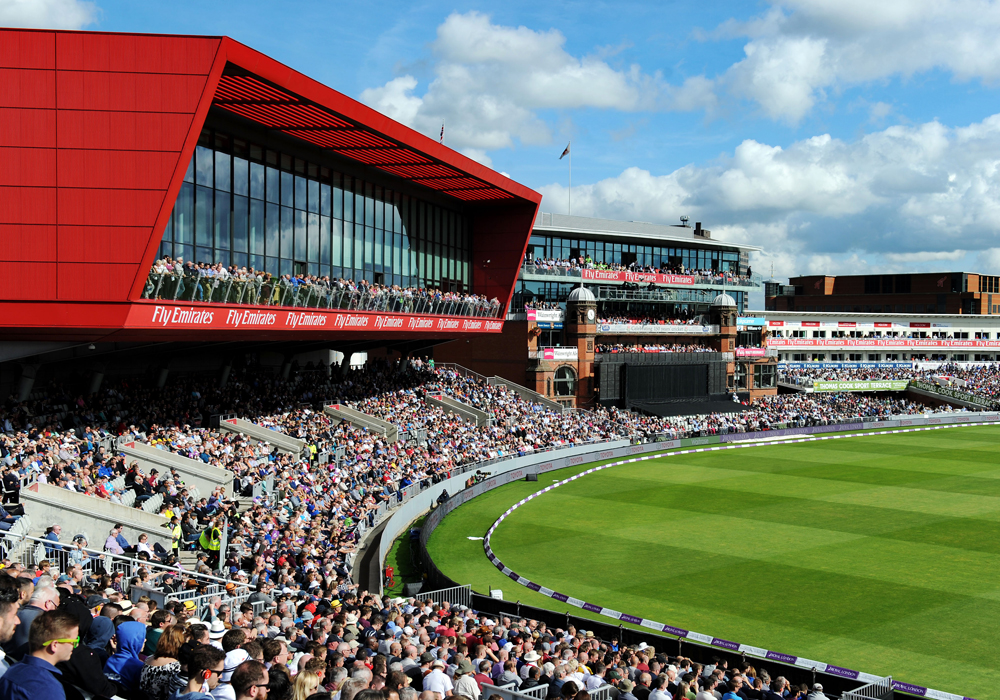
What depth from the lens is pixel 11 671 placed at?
5.47 metres

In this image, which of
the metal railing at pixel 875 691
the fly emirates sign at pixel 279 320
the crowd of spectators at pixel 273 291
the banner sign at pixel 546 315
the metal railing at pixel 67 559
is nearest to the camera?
the metal railing at pixel 875 691

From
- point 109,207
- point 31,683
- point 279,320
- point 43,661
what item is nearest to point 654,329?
point 279,320

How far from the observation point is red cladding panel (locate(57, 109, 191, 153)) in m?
24.8

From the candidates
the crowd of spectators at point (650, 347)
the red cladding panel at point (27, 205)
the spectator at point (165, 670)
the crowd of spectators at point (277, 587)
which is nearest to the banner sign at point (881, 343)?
the crowd of spectators at point (650, 347)

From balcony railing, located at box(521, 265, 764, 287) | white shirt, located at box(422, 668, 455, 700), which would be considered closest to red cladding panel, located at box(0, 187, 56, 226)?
white shirt, located at box(422, 668, 455, 700)

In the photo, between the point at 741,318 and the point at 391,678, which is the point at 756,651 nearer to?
the point at 391,678

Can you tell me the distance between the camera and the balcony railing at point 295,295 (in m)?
27.0

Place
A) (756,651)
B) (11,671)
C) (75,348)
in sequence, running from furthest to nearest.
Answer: (75,348) → (756,651) → (11,671)

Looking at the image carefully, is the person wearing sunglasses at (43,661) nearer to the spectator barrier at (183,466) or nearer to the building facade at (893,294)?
the spectator barrier at (183,466)

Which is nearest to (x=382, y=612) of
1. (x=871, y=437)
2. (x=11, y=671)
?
(x=11, y=671)

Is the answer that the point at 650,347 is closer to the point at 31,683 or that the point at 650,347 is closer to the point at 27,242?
the point at 27,242

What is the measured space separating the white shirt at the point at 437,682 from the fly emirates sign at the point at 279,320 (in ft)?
60.5

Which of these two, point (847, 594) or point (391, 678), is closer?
point (391, 678)

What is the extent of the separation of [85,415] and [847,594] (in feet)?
78.2
